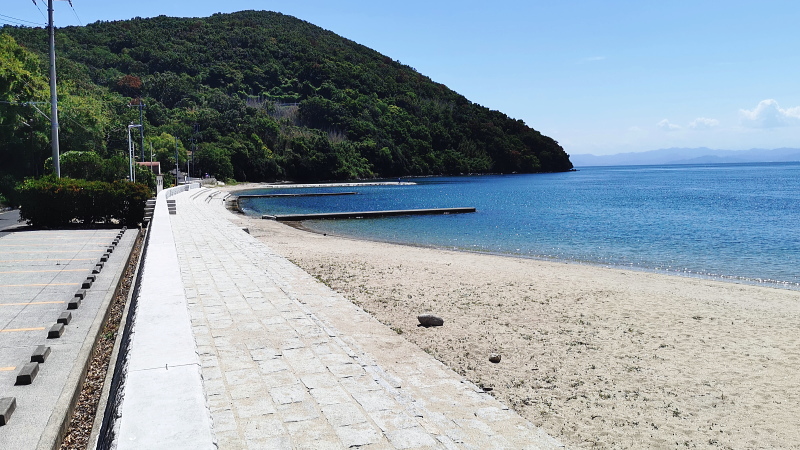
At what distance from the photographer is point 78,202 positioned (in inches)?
772

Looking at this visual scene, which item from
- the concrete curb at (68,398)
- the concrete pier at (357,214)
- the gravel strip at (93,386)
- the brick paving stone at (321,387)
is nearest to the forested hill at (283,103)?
the concrete pier at (357,214)

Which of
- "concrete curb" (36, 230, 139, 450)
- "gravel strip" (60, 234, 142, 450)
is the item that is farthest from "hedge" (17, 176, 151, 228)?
"concrete curb" (36, 230, 139, 450)

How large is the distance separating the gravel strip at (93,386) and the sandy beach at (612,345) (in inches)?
158

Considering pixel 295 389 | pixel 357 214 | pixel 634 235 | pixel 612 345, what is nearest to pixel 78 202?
pixel 295 389

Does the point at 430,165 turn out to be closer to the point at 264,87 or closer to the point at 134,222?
the point at 264,87

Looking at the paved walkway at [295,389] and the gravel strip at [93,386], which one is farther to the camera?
the gravel strip at [93,386]

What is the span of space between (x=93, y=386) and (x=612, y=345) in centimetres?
693

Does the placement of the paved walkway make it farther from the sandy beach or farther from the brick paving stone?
the sandy beach

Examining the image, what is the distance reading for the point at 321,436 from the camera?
148 inches

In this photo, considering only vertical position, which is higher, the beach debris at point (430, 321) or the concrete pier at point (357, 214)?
the concrete pier at point (357, 214)

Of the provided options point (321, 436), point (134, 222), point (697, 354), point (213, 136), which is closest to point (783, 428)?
point (697, 354)

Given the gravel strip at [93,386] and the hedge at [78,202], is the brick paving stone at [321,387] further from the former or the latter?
the hedge at [78,202]

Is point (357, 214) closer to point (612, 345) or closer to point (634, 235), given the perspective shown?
point (634, 235)

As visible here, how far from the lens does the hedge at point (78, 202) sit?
19062 mm
